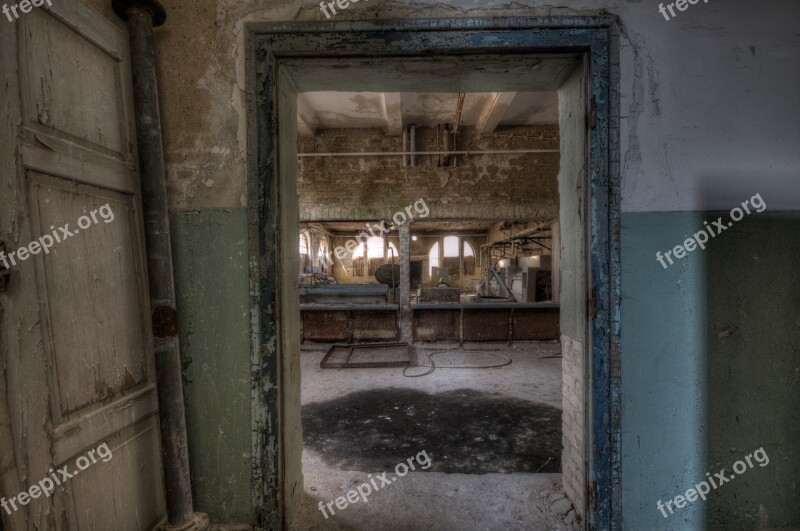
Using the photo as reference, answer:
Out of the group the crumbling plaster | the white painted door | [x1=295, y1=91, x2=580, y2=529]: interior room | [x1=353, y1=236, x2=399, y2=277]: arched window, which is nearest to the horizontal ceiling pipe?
[x1=295, y1=91, x2=580, y2=529]: interior room

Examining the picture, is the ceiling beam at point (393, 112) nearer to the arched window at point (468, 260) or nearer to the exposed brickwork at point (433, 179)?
the exposed brickwork at point (433, 179)

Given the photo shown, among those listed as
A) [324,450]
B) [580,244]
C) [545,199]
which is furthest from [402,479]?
[545,199]

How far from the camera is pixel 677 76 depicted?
1.72 meters

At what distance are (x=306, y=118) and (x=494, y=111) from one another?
3288mm

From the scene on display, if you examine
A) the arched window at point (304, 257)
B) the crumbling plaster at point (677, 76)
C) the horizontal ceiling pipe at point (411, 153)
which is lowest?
the arched window at point (304, 257)

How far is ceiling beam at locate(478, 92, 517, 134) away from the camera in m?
5.59

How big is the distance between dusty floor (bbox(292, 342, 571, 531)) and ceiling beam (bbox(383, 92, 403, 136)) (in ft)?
13.6

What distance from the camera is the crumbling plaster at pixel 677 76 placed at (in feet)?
5.61

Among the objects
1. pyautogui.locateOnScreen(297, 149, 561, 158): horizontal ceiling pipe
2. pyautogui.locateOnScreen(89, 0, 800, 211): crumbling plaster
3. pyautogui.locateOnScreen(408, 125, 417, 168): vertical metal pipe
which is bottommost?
pyautogui.locateOnScreen(89, 0, 800, 211): crumbling plaster

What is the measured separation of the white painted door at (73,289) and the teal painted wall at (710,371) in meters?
2.24

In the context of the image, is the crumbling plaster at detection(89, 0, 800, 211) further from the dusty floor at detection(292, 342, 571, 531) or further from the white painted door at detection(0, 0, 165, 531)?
the dusty floor at detection(292, 342, 571, 531)

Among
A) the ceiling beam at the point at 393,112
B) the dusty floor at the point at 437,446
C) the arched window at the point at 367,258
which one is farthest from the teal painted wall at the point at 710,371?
the arched window at the point at 367,258

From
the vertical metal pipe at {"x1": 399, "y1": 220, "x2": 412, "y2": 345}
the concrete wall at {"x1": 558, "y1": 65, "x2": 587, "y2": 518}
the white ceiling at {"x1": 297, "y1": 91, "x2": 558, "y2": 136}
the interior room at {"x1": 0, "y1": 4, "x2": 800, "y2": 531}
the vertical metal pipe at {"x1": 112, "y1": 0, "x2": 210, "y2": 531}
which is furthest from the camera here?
the vertical metal pipe at {"x1": 399, "y1": 220, "x2": 412, "y2": 345}

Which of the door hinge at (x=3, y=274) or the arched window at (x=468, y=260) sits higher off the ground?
the door hinge at (x=3, y=274)
